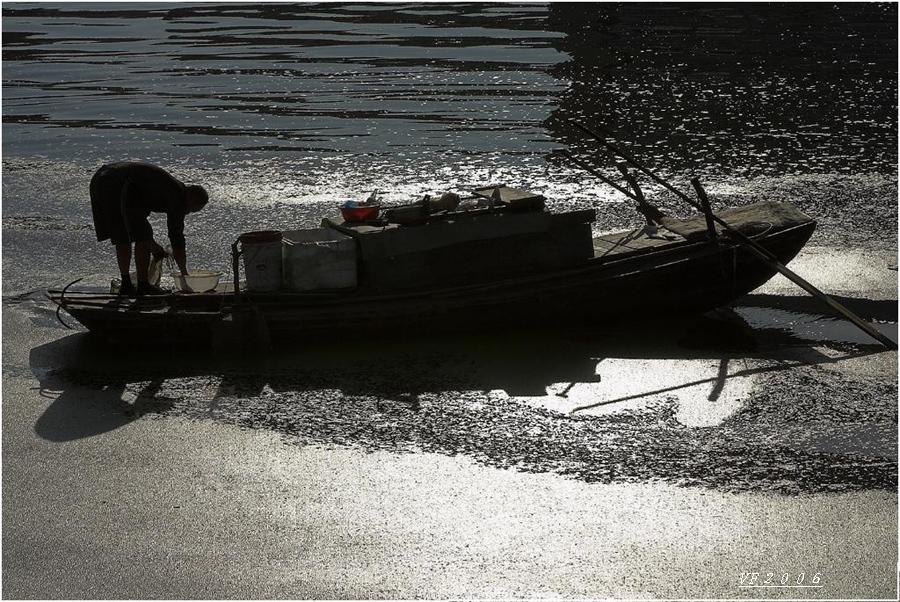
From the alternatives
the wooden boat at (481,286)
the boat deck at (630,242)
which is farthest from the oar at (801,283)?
the boat deck at (630,242)

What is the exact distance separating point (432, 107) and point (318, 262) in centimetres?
1009

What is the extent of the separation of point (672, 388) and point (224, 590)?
4.03m

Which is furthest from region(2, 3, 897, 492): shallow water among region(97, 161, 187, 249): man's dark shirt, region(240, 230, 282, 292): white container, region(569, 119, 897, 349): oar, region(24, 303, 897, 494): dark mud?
region(97, 161, 187, 249): man's dark shirt

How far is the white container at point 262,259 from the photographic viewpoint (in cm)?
920

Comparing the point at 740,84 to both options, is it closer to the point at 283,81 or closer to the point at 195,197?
the point at 283,81

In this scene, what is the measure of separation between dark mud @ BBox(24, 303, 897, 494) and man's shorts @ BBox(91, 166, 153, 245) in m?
1.02

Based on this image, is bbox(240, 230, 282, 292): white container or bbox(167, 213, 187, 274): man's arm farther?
bbox(167, 213, 187, 274): man's arm

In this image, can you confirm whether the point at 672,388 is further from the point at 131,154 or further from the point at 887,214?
the point at 131,154

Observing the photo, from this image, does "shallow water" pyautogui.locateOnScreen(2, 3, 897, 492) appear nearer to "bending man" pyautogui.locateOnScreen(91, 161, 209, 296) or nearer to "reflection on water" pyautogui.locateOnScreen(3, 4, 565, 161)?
"reflection on water" pyautogui.locateOnScreen(3, 4, 565, 161)

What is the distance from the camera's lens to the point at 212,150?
1653 cm

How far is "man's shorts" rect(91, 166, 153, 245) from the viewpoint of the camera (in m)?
9.35

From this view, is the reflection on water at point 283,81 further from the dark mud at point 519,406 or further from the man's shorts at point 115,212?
the dark mud at point 519,406

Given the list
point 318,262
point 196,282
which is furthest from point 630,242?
point 196,282

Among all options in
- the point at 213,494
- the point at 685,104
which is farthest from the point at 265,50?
the point at 213,494
